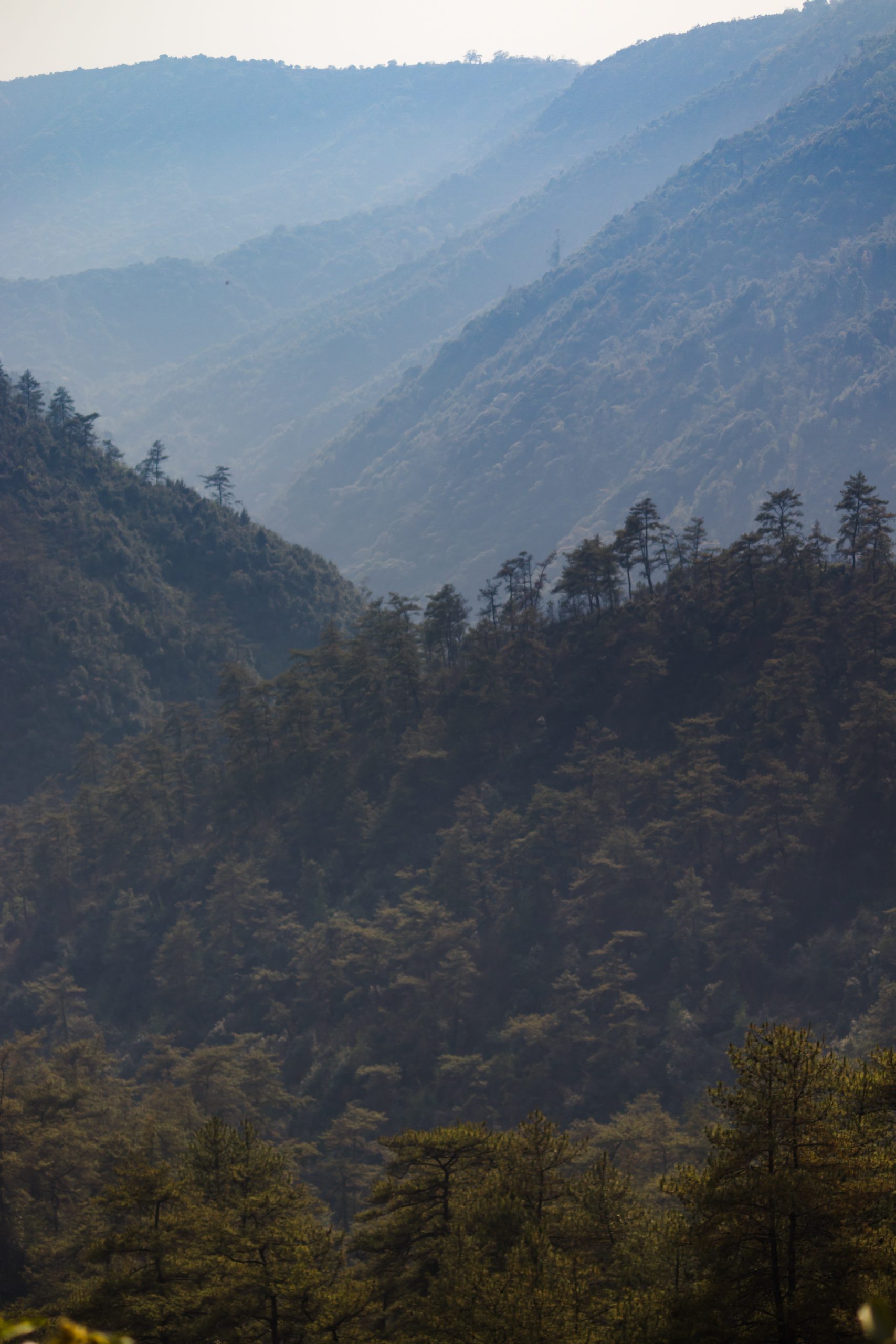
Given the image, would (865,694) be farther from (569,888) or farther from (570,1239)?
(570,1239)

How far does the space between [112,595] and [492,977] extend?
9819cm

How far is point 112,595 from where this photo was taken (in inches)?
5915

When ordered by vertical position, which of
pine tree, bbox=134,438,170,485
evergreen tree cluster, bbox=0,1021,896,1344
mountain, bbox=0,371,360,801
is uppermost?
pine tree, bbox=134,438,170,485

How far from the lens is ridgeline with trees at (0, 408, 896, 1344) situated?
24.6 m

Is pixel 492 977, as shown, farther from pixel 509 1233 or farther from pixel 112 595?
pixel 112 595

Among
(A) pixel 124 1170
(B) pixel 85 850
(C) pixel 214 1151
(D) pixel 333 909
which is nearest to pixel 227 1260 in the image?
(A) pixel 124 1170

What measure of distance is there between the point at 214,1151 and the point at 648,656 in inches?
2456

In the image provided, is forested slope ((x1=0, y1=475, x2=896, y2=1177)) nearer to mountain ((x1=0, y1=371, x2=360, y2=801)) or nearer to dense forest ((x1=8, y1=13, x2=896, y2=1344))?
dense forest ((x1=8, y1=13, x2=896, y2=1344))

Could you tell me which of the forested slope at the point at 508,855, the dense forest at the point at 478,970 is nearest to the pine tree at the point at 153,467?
the dense forest at the point at 478,970

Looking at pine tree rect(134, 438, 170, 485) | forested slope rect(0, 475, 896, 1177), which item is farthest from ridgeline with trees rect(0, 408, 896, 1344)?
pine tree rect(134, 438, 170, 485)

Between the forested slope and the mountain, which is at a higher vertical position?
the mountain

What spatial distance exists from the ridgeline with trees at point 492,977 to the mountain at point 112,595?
15636mm

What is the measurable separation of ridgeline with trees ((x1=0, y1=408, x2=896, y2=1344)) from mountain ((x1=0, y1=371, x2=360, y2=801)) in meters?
15.6

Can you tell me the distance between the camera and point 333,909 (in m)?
89.7
